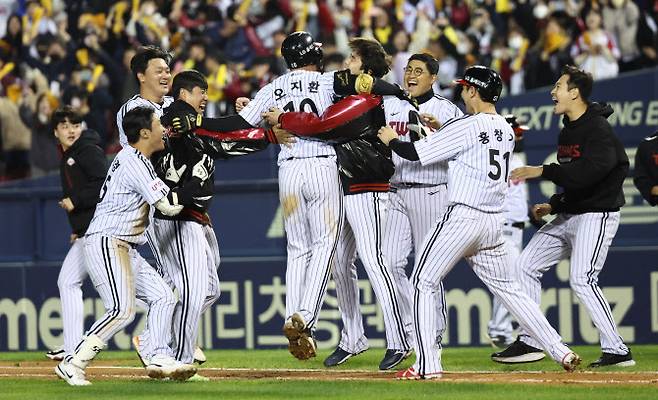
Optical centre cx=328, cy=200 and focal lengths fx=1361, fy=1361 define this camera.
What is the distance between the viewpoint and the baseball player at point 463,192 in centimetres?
880

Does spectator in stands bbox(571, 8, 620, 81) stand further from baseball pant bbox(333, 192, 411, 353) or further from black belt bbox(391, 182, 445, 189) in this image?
baseball pant bbox(333, 192, 411, 353)

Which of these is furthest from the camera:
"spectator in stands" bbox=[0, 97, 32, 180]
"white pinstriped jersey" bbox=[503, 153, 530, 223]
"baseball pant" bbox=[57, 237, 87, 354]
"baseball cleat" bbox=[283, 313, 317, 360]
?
"spectator in stands" bbox=[0, 97, 32, 180]

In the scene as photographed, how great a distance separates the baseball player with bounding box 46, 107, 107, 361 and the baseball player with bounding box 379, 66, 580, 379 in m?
3.22

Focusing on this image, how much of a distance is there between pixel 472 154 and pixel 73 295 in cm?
403

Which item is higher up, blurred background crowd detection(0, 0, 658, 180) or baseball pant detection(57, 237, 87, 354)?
blurred background crowd detection(0, 0, 658, 180)

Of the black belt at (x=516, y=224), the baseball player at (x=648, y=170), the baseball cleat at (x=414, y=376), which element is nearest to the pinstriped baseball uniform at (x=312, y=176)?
the baseball cleat at (x=414, y=376)

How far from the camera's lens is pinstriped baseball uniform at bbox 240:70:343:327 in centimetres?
988

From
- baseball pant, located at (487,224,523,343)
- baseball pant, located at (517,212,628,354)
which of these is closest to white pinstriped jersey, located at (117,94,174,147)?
baseball pant, located at (517,212,628,354)

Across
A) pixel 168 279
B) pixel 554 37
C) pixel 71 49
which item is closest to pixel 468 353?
pixel 168 279

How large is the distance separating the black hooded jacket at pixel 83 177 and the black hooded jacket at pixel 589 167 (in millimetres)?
3737

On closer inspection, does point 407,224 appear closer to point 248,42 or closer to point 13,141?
point 248,42

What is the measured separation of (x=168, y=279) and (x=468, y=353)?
3.27m

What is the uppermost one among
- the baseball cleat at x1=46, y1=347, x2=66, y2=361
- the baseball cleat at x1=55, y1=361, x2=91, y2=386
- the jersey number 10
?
the jersey number 10

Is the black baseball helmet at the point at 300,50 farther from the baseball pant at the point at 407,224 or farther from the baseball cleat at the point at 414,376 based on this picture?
the baseball cleat at the point at 414,376
